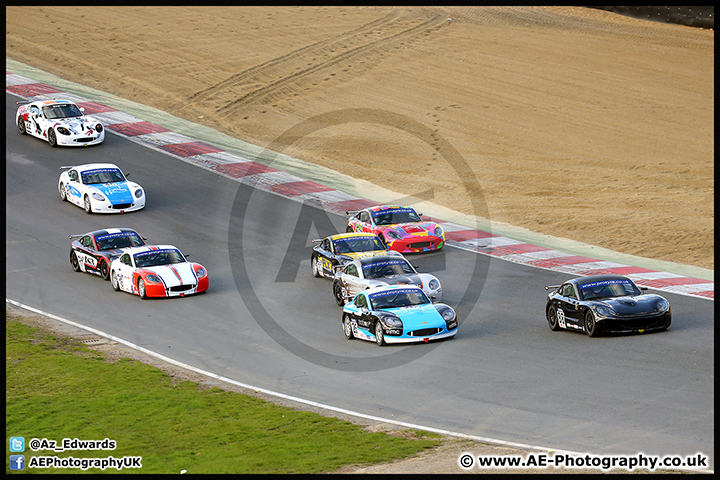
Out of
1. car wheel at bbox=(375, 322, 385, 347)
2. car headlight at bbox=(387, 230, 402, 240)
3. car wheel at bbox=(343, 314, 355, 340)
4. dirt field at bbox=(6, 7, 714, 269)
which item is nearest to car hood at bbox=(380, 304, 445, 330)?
car wheel at bbox=(375, 322, 385, 347)

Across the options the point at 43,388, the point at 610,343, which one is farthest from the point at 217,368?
the point at 610,343

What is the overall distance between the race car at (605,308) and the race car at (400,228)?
318 inches

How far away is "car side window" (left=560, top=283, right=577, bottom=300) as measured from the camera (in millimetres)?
22625

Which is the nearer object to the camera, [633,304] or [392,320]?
[633,304]

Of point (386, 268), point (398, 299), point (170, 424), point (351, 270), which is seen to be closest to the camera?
point (170, 424)

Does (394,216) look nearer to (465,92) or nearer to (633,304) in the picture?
(633,304)

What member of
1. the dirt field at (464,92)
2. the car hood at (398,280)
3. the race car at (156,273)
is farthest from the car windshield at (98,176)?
the car hood at (398,280)

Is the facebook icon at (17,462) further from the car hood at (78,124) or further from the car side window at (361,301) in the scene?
the car hood at (78,124)

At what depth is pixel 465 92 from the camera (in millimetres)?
48906

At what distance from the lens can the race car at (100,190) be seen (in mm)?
34281

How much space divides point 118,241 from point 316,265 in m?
5.95

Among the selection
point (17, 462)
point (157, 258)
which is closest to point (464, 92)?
point (157, 258)

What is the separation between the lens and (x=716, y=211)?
3366 cm

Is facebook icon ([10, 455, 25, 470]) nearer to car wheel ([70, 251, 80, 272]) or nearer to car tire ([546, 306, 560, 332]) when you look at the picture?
car tire ([546, 306, 560, 332])
